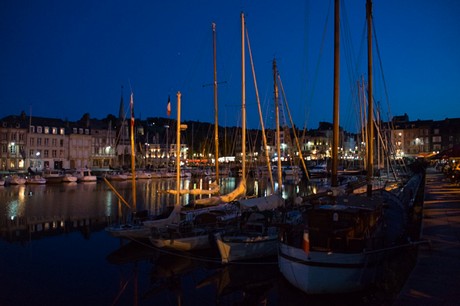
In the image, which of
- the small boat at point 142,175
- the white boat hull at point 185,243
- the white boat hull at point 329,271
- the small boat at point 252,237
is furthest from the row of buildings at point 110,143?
the white boat hull at point 329,271

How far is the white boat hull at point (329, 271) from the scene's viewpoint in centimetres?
1391

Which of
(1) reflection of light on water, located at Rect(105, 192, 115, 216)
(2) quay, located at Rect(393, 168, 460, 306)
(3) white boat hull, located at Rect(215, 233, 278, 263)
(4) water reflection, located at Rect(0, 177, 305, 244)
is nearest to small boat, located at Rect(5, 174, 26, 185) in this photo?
(4) water reflection, located at Rect(0, 177, 305, 244)

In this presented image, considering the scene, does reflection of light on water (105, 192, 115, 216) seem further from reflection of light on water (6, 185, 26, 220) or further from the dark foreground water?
the dark foreground water

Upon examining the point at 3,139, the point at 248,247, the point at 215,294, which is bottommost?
the point at 215,294

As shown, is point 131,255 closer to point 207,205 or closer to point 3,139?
point 207,205

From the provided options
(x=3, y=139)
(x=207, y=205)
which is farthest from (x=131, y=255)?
(x=3, y=139)

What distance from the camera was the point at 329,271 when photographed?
1395cm

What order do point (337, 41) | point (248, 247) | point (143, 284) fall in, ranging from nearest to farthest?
point (143, 284) → point (248, 247) → point (337, 41)

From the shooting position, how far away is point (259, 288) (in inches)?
681

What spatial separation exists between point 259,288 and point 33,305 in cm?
907

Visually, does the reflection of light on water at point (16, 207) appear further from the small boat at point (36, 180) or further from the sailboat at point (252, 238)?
the sailboat at point (252, 238)

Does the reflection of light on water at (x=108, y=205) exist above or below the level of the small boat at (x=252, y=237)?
below

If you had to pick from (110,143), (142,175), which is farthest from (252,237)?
(110,143)

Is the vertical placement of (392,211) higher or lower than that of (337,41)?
lower
